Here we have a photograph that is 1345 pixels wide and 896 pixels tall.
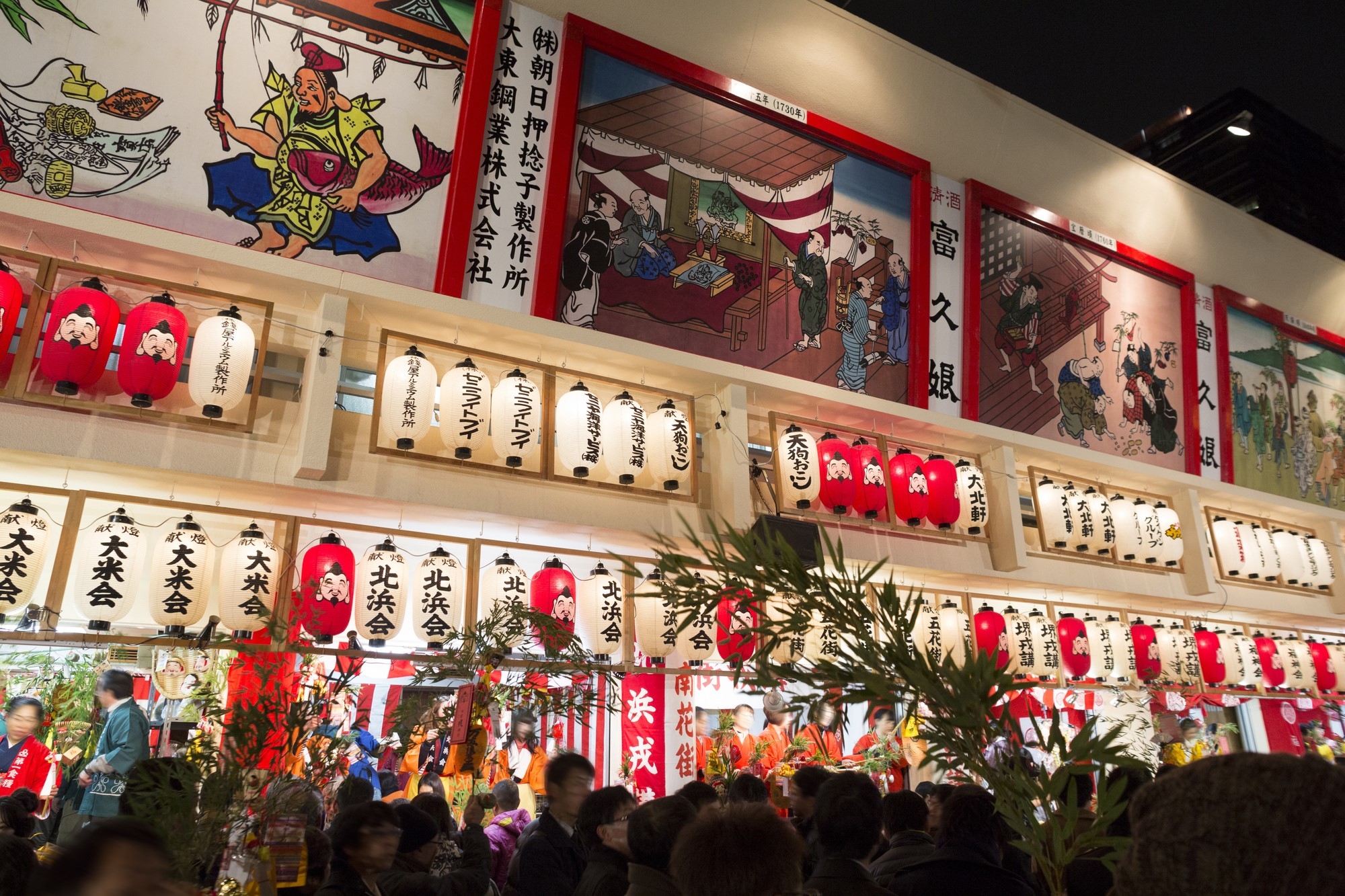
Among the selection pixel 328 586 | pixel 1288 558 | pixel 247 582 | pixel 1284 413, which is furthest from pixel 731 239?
pixel 1284 413

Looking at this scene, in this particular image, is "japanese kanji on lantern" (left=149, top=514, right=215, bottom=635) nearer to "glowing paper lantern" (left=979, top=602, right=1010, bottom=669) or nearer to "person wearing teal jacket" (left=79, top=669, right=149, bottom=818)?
"person wearing teal jacket" (left=79, top=669, right=149, bottom=818)

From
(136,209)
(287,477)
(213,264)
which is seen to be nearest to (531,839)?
(287,477)

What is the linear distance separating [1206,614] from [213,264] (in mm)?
10415

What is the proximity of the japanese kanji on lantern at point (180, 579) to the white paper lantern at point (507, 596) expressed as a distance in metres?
1.56

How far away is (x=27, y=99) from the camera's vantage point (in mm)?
4820

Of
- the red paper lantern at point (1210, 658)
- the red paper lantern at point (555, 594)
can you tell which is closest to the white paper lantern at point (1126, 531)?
the red paper lantern at point (1210, 658)

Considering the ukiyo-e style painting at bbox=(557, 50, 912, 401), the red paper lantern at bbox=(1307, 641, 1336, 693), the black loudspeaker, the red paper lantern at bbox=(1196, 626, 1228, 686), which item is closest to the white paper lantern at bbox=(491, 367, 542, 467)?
the ukiyo-e style painting at bbox=(557, 50, 912, 401)

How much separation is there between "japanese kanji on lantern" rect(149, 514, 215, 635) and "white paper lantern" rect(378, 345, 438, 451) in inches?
46.9

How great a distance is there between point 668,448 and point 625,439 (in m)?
0.35

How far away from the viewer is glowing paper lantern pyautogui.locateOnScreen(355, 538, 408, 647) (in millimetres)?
5168

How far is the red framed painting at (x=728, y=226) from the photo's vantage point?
6598mm

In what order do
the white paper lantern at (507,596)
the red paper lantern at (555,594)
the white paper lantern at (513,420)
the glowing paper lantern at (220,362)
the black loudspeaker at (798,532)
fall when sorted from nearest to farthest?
the glowing paper lantern at (220,362) < the white paper lantern at (507,596) < the white paper lantern at (513,420) < the red paper lantern at (555,594) < the black loudspeaker at (798,532)

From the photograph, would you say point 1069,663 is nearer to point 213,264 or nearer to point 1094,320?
point 1094,320

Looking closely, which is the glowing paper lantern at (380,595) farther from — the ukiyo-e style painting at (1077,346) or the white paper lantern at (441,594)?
the ukiyo-e style painting at (1077,346)
